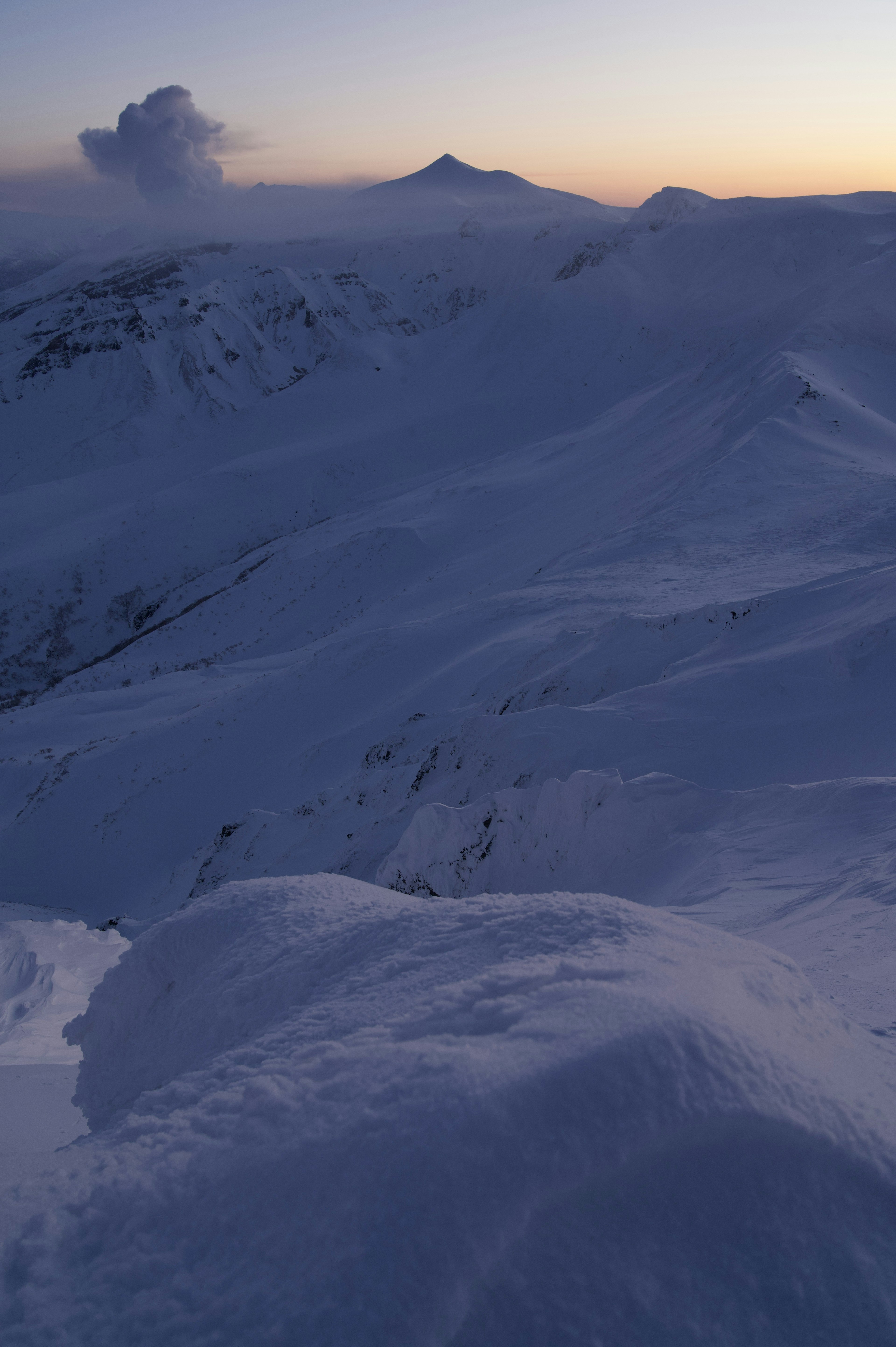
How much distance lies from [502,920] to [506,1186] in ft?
3.80

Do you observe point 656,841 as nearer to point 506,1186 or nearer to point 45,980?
point 506,1186

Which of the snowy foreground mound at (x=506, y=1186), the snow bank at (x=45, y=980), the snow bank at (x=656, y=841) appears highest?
Answer: the snowy foreground mound at (x=506, y=1186)

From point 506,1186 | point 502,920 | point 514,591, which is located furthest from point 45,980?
point 514,591

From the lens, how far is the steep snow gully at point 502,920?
164cm

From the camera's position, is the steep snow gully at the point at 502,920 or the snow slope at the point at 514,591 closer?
the steep snow gully at the point at 502,920

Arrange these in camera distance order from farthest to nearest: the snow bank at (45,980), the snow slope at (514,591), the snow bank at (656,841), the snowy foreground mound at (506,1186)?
the snow slope at (514,591), the snow bank at (45,980), the snow bank at (656,841), the snowy foreground mound at (506,1186)

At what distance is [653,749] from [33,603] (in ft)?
138

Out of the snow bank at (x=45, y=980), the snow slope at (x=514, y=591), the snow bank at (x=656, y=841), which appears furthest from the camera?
the snow slope at (x=514, y=591)

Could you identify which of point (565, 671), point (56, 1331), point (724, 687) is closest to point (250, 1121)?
point (56, 1331)

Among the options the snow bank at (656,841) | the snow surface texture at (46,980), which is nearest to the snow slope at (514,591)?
the snow bank at (656,841)

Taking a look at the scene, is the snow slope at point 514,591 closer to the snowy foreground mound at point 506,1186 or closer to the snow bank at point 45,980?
the snowy foreground mound at point 506,1186

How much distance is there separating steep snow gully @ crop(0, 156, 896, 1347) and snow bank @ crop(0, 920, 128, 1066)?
0.07 m

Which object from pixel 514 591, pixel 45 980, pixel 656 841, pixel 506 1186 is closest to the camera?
pixel 506 1186

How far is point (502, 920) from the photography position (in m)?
2.83
